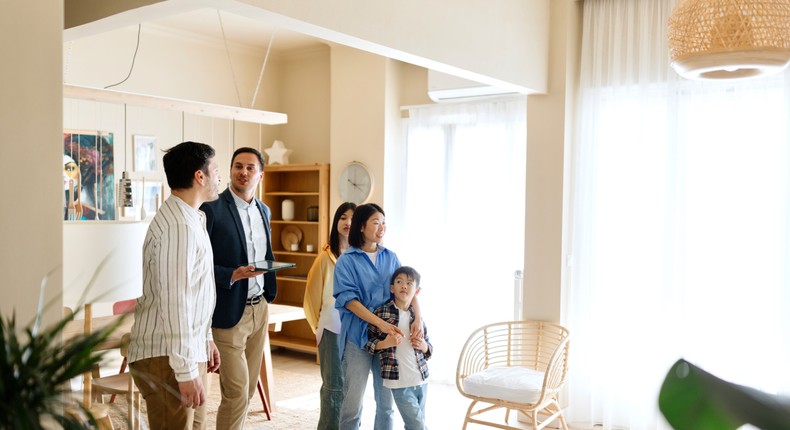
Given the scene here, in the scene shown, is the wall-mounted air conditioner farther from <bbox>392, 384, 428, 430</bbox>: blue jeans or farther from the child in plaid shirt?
<bbox>392, 384, 428, 430</bbox>: blue jeans

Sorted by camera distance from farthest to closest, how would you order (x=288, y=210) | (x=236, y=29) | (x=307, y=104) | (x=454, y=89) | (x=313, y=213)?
(x=307, y=104)
(x=288, y=210)
(x=313, y=213)
(x=236, y=29)
(x=454, y=89)

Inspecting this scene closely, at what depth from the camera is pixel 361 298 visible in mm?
3414

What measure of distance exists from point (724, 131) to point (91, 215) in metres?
4.59

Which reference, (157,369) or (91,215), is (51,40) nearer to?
(157,369)

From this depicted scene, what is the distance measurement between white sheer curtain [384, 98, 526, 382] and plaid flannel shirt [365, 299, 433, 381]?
2.18m

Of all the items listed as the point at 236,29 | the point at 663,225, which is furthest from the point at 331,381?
the point at 236,29

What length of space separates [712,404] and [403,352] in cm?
295

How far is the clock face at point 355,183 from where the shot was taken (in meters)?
5.96

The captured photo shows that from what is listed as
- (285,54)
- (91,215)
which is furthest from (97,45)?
(285,54)

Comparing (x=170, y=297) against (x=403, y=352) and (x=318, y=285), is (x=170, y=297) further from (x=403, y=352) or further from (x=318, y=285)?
(x=318, y=285)

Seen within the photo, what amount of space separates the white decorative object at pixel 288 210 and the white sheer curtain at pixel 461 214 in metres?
1.16

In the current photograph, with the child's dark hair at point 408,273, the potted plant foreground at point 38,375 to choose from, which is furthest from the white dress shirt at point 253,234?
the potted plant foreground at point 38,375

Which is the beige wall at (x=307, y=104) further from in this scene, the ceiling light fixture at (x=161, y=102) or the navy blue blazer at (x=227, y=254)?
the navy blue blazer at (x=227, y=254)

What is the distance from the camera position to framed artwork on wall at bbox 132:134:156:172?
18.7ft
